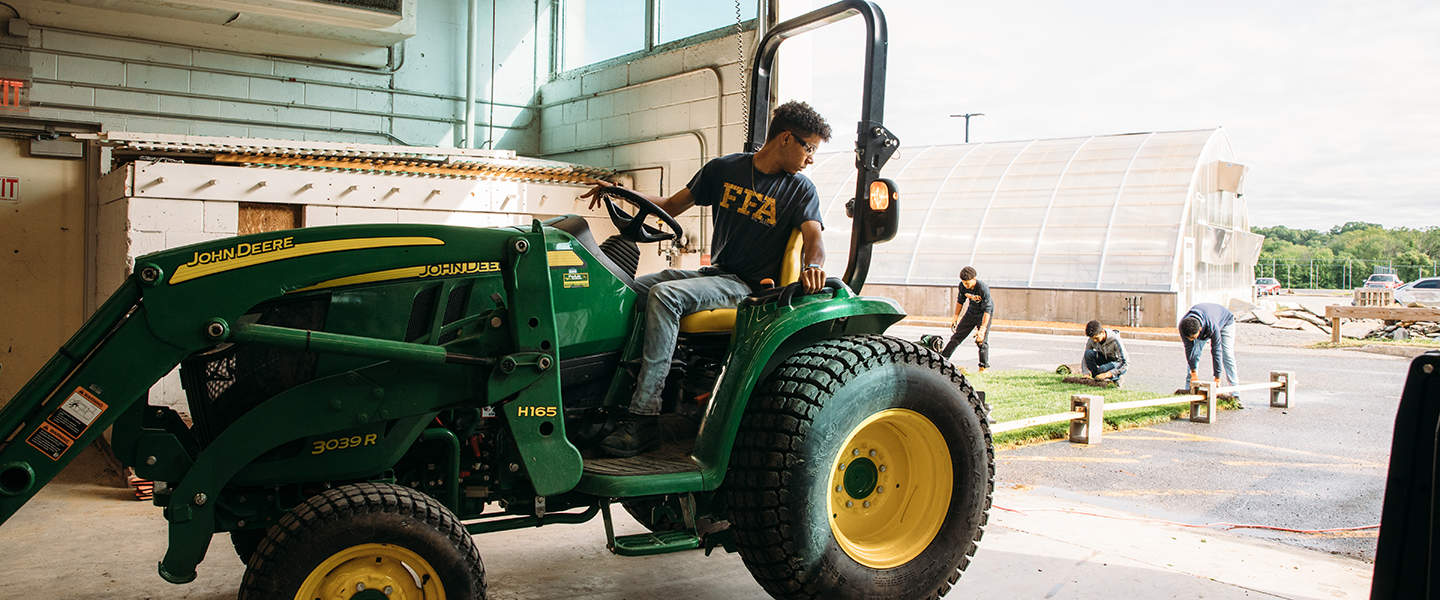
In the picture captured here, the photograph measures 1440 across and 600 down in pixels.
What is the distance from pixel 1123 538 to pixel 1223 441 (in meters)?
4.29

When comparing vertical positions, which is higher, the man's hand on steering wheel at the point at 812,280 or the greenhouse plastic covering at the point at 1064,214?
the greenhouse plastic covering at the point at 1064,214

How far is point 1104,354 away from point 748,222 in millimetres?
9861

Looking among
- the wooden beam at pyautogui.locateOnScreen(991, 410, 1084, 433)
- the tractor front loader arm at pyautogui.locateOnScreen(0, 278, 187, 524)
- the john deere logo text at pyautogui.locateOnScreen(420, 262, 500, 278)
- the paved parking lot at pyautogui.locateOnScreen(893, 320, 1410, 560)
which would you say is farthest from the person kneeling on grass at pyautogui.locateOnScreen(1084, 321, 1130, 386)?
the tractor front loader arm at pyautogui.locateOnScreen(0, 278, 187, 524)

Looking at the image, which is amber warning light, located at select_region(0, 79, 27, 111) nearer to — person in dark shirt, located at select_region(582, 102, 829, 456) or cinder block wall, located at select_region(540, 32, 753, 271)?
cinder block wall, located at select_region(540, 32, 753, 271)

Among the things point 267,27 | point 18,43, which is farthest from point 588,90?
point 18,43

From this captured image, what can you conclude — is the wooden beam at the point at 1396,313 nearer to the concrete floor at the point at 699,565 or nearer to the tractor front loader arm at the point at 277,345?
the concrete floor at the point at 699,565

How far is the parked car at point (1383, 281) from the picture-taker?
2832 centimetres

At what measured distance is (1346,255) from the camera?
31.1m

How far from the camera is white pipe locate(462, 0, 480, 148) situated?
10.0 meters

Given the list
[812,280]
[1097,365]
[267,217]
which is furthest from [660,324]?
[1097,365]

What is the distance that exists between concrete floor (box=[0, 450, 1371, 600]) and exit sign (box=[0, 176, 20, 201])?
371 cm

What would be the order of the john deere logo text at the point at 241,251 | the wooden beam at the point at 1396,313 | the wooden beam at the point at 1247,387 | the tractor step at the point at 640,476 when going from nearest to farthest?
1. the john deere logo text at the point at 241,251
2. the tractor step at the point at 640,476
3. the wooden beam at the point at 1247,387
4. the wooden beam at the point at 1396,313

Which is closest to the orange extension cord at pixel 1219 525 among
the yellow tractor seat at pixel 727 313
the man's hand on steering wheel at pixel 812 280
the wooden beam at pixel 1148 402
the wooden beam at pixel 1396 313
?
the yellow tractor seat at pixel 727 313

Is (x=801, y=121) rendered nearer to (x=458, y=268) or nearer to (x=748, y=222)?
(x=748, y=222)
